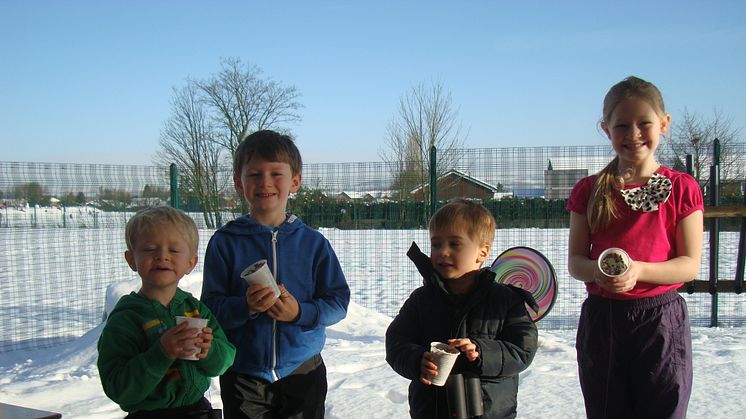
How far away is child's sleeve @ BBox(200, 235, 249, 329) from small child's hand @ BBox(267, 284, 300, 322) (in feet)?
0.35

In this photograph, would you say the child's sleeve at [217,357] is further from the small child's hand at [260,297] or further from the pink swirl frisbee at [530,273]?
the pink swirl frisbee at [530,273]

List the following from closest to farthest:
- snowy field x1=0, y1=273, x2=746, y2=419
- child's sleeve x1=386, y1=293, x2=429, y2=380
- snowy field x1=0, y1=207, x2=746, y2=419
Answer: child's sleeve x1=386, y1=293, x2=429, y2=380 → snowy field x1=0, y1=273, x2=746, y2=419 → snowy field x1=0, y1=207, x2=746, y2=419

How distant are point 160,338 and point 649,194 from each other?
6.00 ft

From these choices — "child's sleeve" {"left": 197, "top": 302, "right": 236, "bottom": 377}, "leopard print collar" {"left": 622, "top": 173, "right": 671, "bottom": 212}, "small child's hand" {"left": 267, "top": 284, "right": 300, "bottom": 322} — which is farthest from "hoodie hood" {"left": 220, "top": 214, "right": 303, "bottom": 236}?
"leopard print collar" {"left": 622, "top": 173, "right": 671, "bottom": 212}

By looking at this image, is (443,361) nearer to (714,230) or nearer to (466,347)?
(466,347)

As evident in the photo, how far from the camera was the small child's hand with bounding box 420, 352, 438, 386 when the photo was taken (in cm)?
199

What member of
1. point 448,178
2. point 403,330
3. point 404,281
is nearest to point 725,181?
point 448,178

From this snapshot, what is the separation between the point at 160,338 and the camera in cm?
197

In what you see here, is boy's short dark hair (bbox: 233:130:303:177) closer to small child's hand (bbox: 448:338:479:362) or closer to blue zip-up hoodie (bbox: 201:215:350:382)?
blue zip-up hoodie (bbox: 201:215:350:382)

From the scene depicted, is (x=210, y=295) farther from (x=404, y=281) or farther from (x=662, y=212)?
(x=404, y=281)

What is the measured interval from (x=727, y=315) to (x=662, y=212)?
745 centimetres

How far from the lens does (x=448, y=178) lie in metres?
8.34

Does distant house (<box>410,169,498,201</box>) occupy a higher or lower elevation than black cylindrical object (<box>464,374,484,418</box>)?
higher

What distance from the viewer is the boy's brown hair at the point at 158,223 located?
86.0 inches
